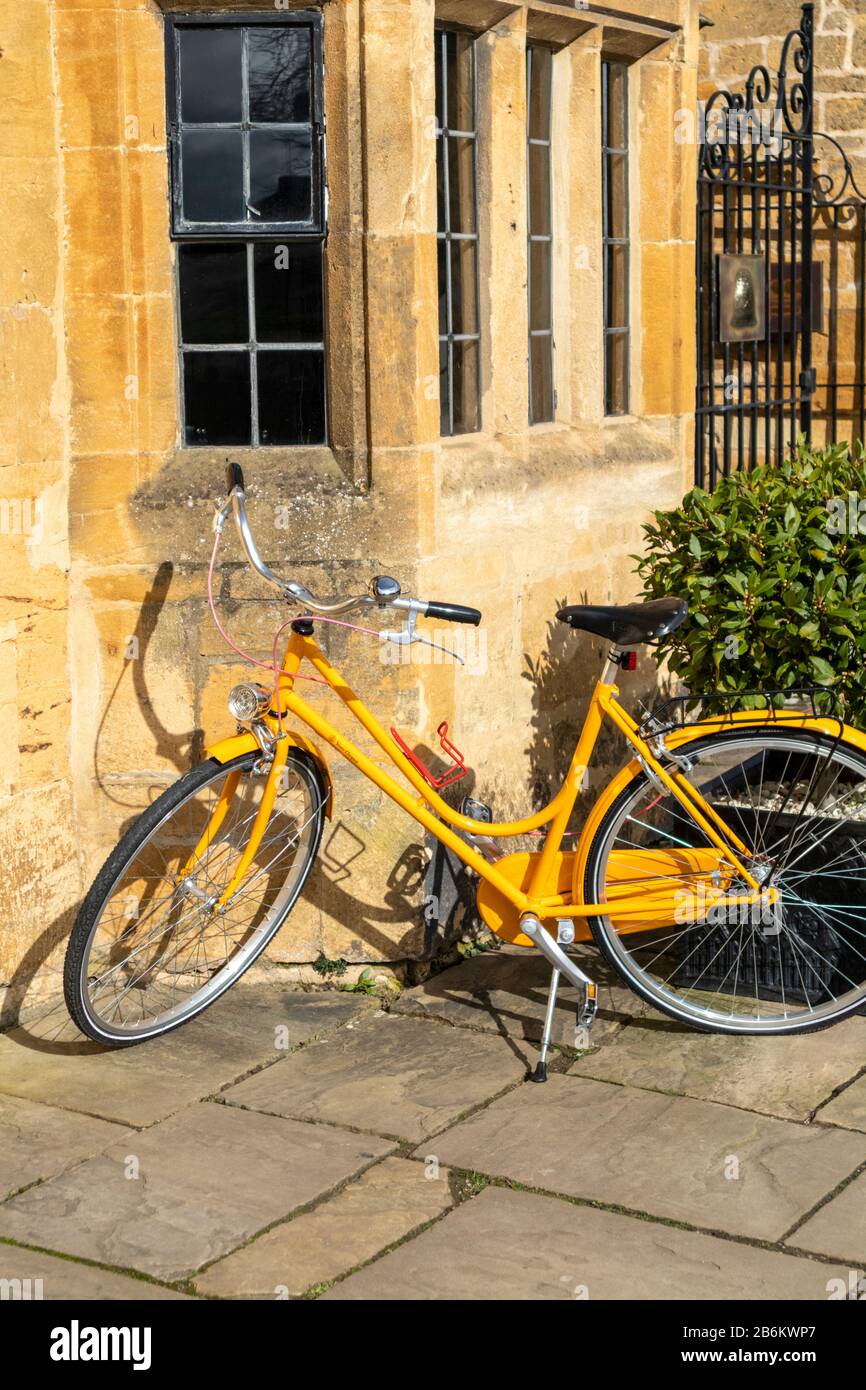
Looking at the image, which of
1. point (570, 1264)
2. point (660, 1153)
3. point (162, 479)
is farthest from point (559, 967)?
point (162, 479)

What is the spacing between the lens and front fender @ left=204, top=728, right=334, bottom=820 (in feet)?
15.3

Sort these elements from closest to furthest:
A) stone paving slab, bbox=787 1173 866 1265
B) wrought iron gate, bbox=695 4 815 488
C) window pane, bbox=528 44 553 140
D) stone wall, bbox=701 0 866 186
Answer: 1. stone paving slab, bbox=787 1173 866 1265
2. window pane, bbox=528 44 553 140
3. wrought iron gate, bbox=695 4 815 488
4. stone wall, bbox=701 0 866 186

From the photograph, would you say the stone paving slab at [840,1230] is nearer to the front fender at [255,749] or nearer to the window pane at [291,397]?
the front fender at [255,749]

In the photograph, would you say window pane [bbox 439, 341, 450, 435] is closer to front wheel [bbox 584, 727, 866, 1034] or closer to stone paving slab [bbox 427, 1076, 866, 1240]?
front wheel [bbox 584, 727, 866, 1034]

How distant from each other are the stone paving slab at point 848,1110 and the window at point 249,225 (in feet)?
8.05

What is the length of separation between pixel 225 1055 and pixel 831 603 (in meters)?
2.13

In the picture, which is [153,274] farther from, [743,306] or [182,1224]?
[743,306]

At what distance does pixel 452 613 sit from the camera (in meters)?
4.43

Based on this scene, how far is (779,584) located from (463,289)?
1.52m

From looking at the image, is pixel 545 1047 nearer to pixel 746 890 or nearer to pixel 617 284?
pixel 746 890

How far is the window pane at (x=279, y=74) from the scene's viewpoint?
5.13 meters

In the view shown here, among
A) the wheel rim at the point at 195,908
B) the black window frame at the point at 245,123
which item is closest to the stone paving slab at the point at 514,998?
the wheel rim at the point at 195,908

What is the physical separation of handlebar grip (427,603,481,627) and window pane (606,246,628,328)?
8.14 ft

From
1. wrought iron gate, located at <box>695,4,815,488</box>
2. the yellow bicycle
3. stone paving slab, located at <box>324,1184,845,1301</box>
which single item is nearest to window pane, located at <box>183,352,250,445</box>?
the yellow bicycle
